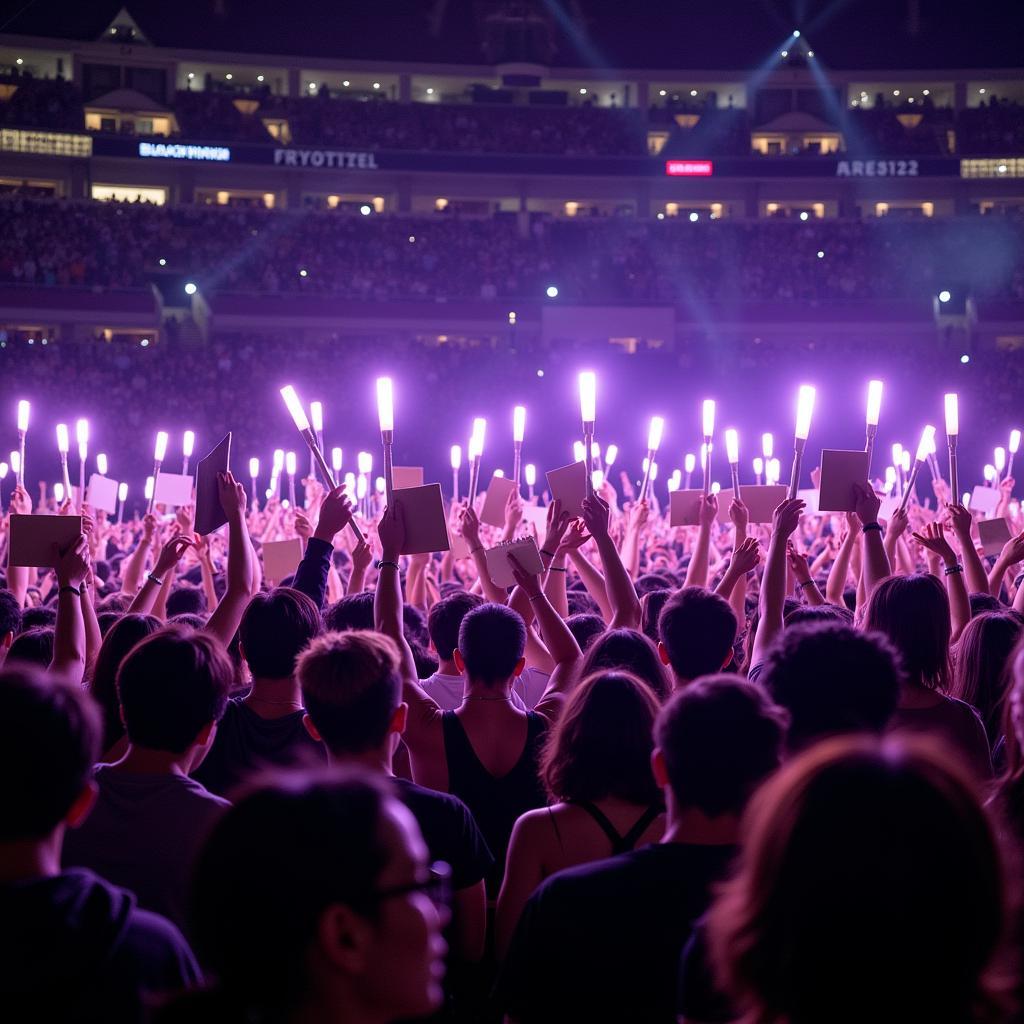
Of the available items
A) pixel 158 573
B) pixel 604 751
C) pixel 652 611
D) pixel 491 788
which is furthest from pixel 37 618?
pixel 604 751

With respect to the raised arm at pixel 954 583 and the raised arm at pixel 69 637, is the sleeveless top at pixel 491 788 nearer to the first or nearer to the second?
the raised arm at pixel 69 637

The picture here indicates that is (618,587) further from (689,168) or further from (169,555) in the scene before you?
(689,168)

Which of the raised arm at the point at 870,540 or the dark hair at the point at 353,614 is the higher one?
the raised arm at the point at 870,540

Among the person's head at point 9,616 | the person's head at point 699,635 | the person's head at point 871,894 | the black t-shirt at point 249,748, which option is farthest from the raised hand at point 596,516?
the person's head at point 871,894

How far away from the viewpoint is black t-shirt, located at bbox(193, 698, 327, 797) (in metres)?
3.83

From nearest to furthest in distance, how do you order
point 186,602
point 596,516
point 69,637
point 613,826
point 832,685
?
point 832,685
point 613,826
point 69,637
point 596,516
point 186,602

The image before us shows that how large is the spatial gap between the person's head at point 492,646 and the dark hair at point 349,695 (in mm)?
787

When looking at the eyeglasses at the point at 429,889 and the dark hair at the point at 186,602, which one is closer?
the eyeglasses at the point at 429,889

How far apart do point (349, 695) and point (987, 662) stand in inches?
105

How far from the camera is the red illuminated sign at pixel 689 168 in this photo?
3897cm

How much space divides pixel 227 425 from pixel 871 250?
73.3ft

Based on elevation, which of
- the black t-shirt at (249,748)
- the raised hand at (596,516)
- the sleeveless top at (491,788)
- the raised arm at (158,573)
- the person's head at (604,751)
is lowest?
the sleeveless top at (491,788)

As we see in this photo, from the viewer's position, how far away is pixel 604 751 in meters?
3.11

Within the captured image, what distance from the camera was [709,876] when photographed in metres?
2.44
